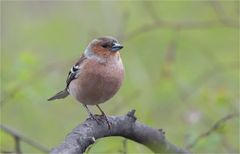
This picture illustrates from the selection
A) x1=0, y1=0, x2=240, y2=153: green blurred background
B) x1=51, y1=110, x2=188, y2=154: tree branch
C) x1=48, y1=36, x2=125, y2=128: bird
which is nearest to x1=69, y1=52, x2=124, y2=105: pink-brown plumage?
x1=48, y1=36, x2=125, y2=128: bird

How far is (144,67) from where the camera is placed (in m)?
7.64

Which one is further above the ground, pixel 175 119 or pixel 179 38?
pixel 179 38

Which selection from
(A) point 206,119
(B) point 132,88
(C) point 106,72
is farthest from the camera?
(B) point 132,88

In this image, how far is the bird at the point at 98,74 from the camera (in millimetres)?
5020

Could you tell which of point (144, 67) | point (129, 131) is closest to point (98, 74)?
point (129, 131)

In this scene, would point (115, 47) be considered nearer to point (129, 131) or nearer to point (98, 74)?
point (98, 74)

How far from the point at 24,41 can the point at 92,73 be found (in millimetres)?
3841

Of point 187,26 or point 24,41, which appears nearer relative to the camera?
point 187,26

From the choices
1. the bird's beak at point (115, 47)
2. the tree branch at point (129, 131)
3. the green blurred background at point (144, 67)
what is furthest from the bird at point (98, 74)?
the green blurred background at point (144, 67)

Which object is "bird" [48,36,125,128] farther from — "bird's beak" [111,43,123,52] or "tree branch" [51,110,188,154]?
Answer: "tree branch" [51,110,188,154]

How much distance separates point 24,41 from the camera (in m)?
8.84

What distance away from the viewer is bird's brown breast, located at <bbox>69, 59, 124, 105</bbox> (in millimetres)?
5008

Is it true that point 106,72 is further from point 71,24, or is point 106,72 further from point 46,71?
point 71,24

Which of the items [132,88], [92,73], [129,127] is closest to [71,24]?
[132,88]
